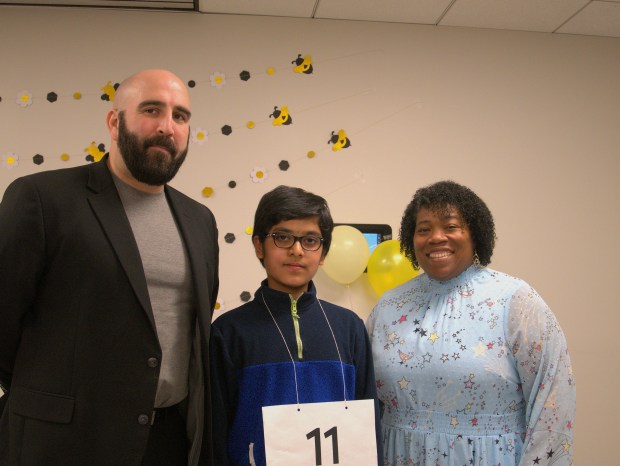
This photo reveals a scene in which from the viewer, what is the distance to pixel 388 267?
3088 mm

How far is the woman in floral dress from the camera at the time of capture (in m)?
1.78

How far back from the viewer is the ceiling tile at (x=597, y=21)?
3.42m

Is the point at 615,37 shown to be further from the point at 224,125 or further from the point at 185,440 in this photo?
the point at 185,440

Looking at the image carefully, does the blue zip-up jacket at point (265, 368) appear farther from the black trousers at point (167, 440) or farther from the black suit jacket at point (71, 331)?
the black suit jacket at point (71, 331)

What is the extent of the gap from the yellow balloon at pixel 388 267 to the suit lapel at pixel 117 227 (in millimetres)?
1800

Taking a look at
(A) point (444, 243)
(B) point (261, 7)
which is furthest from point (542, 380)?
(B) point (261, 7)

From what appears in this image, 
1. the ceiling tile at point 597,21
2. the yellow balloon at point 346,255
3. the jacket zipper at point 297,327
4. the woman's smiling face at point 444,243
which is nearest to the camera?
the jacket zipper at point 297,327

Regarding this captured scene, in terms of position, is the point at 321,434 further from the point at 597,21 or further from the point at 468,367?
the point at 597,21

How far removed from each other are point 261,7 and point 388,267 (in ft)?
5.44

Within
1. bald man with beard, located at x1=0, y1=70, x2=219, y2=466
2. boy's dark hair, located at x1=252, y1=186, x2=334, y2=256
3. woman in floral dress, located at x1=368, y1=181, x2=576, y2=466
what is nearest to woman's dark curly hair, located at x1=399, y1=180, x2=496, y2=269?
woman in floral dress, located at x1=368, y1=181, x2=576, y2=466

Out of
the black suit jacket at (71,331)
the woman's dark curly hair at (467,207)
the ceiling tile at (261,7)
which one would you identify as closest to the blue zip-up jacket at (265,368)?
the black suit jacket at (71,331)

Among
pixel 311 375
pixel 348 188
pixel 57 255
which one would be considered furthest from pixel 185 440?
pixel 348 188

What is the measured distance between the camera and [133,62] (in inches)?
132

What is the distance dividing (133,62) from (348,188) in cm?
144
